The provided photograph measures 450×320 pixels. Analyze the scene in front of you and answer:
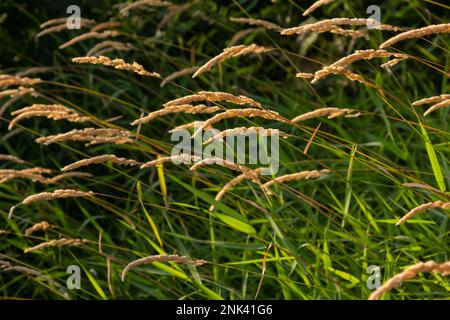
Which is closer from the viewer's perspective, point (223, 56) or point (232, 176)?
point (223, 56)

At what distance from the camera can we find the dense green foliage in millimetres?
2508

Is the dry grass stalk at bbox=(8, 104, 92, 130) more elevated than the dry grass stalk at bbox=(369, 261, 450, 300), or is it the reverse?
Answer: the dry grass stalk at bbox=(8, 104, 92, 130)

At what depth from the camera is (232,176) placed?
301 cm

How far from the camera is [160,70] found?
4125mm

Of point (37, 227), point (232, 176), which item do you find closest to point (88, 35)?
point (232, 176)

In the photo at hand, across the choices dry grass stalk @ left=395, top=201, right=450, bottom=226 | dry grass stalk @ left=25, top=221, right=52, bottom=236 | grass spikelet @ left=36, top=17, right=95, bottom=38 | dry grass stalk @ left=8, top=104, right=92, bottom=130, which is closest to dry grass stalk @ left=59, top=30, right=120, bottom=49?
grass spikelet @ left=36, top=17, right=95, bottom=38

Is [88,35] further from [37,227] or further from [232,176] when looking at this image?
[37,227]

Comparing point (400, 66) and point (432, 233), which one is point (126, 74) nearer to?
point (400, 66)

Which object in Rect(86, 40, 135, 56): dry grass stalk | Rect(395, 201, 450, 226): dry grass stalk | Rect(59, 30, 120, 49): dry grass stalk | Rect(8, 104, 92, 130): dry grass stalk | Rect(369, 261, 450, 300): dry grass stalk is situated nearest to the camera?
Rect(369, 261, 450, 300): dry grass stalk

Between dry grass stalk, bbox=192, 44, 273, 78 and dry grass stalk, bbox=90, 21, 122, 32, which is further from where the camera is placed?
dry grass stalk, bbox=90, 21, 122, 32

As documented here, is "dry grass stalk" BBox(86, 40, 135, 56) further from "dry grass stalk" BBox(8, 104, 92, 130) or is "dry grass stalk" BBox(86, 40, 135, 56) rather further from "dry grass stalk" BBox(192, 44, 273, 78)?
"dry grass stalk" BBox(192, 44, 273, 78)

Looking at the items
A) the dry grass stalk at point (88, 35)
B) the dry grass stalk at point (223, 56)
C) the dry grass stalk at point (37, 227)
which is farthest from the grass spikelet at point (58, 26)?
the dry grass stalk at point (223, 56)
